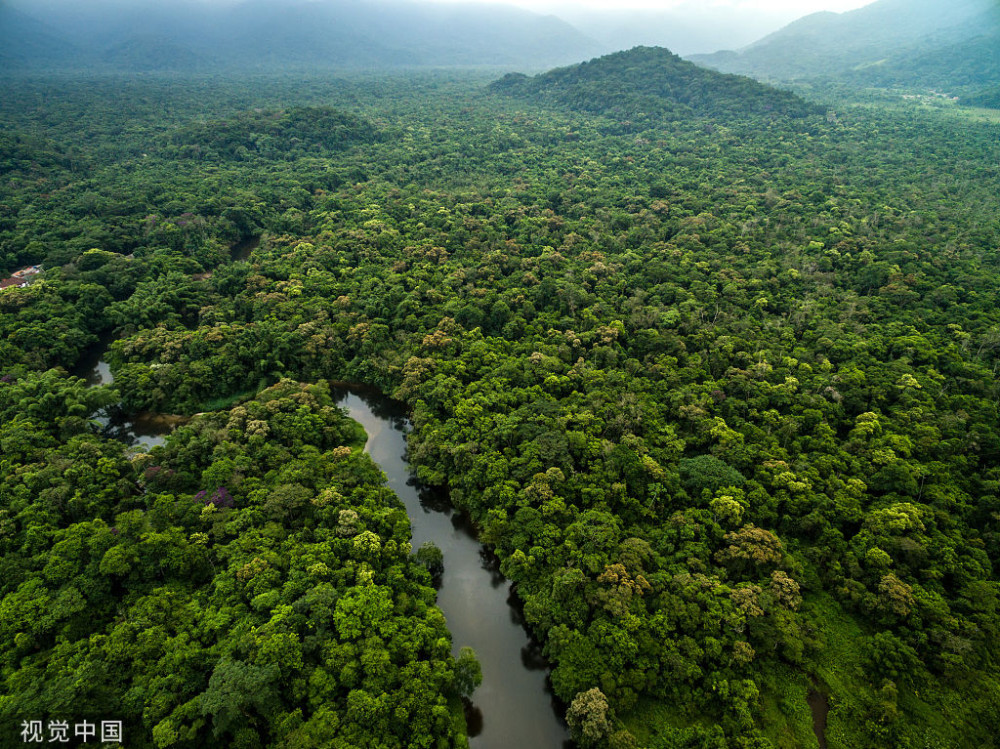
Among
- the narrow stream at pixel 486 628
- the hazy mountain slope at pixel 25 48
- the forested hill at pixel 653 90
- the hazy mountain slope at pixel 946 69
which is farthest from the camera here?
the hazy mountain slope at pixel 25 48

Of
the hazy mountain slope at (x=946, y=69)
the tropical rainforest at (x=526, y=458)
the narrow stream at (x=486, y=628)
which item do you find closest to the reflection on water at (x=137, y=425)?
the tropical rainforest at (x=526, y=458)

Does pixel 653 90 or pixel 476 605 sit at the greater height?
pixel 653 90

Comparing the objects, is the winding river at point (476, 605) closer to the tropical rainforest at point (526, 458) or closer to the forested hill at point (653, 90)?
the tropical rainforest at point (526, 458)

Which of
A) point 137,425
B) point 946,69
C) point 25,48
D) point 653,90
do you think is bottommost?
point 137,425

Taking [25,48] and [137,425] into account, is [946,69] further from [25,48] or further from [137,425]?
[25,48]

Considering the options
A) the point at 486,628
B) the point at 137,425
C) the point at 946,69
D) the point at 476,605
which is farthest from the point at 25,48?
the point at 946,69

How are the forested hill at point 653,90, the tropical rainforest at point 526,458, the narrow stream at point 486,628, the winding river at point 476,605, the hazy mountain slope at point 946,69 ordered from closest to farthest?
the tropical rainforest at point 526,458 → the narrow stream at point 486,628 → the winding river at point 476,605 → the forested hill at point 653,90 → the hazy mountain slope at point 946,69
